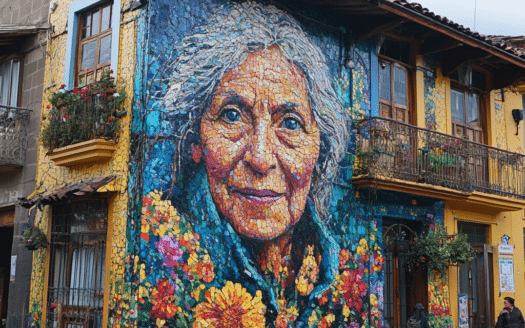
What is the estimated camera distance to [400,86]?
14.8 metres

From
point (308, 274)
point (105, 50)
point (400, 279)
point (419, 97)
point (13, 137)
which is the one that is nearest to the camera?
point (105, 50)

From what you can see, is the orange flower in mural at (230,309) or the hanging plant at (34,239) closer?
the orange flower in mural at (230,309)

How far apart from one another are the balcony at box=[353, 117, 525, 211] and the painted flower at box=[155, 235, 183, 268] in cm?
419

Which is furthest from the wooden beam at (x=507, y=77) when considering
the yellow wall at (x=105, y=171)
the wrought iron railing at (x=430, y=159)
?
the yellow wall at (x=105, y=171)

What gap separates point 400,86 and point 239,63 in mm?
4501

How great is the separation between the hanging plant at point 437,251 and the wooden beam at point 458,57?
3861 mm

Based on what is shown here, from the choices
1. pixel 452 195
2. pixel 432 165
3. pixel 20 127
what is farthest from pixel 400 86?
pixel 20 127

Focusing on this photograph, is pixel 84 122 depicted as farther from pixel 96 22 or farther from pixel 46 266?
pixel 46 266

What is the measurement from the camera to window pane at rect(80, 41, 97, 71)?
12.1 metres

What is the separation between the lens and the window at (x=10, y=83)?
13867 mm

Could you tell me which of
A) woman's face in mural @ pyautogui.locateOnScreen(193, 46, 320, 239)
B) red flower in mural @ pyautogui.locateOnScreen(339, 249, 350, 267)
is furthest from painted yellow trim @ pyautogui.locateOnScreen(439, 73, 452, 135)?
red flower in mural @ pyautogui.locateOnScreen(339, 249, 350, 267)

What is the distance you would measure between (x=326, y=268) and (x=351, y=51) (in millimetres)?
4446

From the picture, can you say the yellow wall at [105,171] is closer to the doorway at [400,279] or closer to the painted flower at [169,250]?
the painted flower at [169,250]

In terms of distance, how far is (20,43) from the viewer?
13.9 metres
